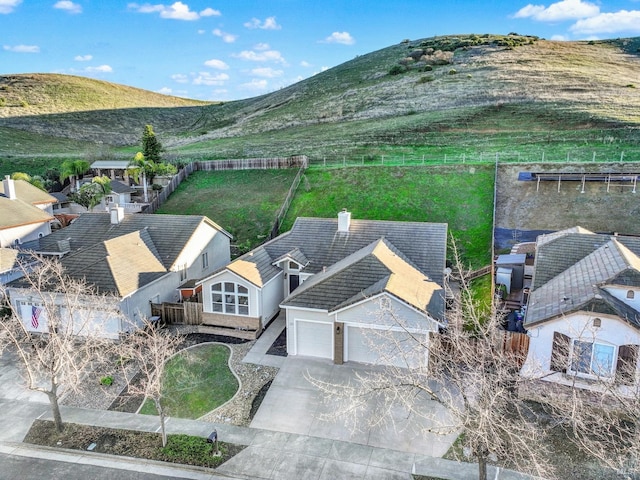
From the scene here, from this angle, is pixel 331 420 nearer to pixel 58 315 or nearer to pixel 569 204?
pixel 58 315

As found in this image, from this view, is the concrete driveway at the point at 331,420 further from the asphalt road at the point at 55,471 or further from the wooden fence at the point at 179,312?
the wooden fence at the point at 179,312

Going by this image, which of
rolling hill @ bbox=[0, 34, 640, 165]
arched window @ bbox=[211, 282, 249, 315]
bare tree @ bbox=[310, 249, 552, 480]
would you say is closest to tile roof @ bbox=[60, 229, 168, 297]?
arched window @ bbox=[211, 282, 249, 315]

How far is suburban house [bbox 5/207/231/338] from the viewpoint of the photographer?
2045 cm

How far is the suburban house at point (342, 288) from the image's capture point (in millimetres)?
16734

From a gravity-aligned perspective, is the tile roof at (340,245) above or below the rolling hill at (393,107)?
below

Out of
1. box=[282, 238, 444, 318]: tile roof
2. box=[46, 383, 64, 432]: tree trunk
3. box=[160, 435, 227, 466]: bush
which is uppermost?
box=[282, 238, 444, 318]: tile roof

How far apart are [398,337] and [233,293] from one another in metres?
8.33

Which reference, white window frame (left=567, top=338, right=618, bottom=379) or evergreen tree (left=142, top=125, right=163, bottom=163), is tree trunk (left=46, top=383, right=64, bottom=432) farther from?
evergreen tree (left=142, top=125, right=163, bottom=163)

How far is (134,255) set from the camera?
22906 millimetres

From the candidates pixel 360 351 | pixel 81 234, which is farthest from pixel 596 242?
pixel 81 234

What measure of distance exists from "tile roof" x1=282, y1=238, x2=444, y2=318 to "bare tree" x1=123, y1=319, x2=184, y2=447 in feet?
18.0

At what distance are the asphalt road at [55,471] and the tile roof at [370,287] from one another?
26.7 feet

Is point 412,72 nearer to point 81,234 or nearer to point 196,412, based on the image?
point 81,234

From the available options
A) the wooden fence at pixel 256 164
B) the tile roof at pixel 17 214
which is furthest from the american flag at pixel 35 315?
the wooden fence at pixel 256 164
